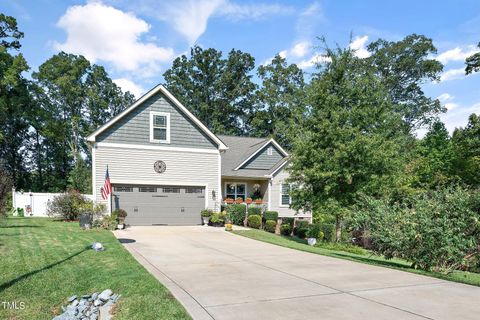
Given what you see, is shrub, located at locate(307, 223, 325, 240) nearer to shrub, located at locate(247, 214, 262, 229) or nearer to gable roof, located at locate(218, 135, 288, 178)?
shrub, located at locate(247, 214, 262, 229)

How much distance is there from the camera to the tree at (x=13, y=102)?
3062cm

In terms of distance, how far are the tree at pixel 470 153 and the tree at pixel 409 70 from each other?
57.7 feet

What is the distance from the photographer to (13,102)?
A: 3419 cm

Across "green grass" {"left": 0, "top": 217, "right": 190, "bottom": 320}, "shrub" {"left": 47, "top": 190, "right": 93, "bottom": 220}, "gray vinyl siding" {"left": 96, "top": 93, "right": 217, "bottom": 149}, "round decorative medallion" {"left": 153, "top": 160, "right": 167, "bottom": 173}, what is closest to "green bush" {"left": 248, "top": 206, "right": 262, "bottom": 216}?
"gray vinyl siding" {"left": 96, "top": 93, "right": 217, "bottom": 149}

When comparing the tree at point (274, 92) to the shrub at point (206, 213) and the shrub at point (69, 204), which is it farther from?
the shrub at point (69, 204)

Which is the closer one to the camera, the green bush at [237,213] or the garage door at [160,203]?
the garage door at [160,203]

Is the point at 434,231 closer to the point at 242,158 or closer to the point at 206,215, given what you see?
the point at 206,215

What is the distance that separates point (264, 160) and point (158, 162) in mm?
9644

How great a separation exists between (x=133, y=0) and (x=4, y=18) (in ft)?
83.9

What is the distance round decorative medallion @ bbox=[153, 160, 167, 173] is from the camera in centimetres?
1986

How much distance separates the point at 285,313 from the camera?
16.4 ft

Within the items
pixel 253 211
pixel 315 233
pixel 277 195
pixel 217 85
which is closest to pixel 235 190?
pixel 277 195

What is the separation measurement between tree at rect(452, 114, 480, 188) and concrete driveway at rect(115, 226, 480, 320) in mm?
18804

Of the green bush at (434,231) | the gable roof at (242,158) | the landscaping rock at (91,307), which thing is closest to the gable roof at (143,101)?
the gable roof at (242,158)
